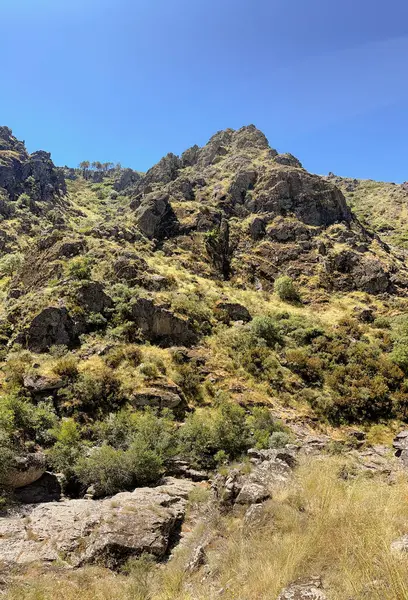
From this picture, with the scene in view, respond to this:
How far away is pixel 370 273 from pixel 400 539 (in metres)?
36.1

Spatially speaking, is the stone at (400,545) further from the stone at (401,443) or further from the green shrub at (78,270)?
the green shrub at (78,270)

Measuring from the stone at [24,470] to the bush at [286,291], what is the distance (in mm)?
27496

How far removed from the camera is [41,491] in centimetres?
1031

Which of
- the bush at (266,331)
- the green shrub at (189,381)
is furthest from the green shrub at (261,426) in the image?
the bush at (266,331)

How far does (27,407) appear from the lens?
43.1 feet

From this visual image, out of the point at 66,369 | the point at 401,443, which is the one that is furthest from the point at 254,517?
the point at 66,369

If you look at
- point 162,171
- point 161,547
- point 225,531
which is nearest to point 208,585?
point 225,531

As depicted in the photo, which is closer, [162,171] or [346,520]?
[346,520]

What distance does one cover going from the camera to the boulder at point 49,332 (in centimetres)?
1886

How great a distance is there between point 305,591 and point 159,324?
718 inches

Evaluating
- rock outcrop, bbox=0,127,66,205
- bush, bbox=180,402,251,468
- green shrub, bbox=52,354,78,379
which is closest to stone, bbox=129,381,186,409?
bush, bbox=180,402,251,468

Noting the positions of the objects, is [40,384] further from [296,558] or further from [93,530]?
[296,558]

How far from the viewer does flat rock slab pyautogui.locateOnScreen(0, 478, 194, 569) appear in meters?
6.89

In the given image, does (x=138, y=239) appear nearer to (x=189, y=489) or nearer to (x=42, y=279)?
(x=42, y=279)
